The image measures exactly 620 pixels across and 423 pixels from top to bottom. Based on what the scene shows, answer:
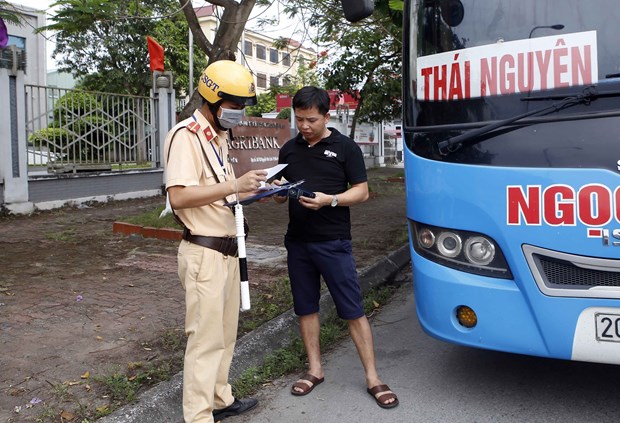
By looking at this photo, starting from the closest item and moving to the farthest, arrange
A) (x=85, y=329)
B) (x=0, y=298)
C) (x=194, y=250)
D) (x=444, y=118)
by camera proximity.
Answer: (x=194, y=250) < (x=444, y=118) < (x=85, y=329) < (x=0, y=298)

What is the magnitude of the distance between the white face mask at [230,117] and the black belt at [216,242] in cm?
52

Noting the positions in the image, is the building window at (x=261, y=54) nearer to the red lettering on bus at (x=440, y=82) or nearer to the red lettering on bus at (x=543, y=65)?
the red lettering on bus at (x=440, y=82)

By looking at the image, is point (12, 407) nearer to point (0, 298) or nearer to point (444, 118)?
point (0, 298)

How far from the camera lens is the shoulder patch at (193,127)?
2730 millimetres

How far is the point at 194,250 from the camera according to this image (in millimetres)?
2760

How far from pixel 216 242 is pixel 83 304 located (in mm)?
2516

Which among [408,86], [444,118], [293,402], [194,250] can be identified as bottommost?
[293,402]

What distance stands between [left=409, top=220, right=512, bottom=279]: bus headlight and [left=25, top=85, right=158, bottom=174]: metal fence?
27.6ft

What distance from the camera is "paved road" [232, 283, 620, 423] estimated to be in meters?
3.17

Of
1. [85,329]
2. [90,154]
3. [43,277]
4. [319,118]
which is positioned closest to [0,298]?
[43,277]

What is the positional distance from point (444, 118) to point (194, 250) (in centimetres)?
148

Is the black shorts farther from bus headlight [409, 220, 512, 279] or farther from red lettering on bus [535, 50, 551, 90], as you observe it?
red lettering on bus [535, 50, 551, 90]

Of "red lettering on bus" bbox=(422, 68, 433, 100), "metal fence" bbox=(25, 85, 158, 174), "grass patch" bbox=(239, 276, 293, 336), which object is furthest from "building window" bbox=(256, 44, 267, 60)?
"red lettering on bus" bbox=(422, 68, 433, 100)

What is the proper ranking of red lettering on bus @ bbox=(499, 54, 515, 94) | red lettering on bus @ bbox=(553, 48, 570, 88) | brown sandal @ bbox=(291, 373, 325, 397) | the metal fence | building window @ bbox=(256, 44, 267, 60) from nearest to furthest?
red lettering on bus @ bbox=(553, 48, 570, 88) → red lettering on bus @ bbox=(499, 54, 515, 94) → brown sandal @ bbox=(291, 373, 325, 397) → the metal fence → building window @ bbox=(256, 44, 267, 60)
